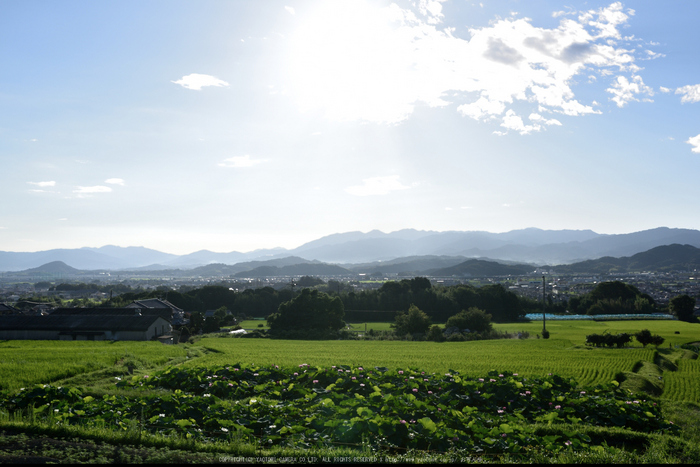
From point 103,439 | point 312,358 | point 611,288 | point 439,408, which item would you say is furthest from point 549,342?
point 611,288

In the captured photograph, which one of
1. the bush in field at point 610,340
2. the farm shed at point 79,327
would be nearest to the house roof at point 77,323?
the farm shed at point 79,327

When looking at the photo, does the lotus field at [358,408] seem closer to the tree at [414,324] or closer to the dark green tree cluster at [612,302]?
the tree at [414,324]

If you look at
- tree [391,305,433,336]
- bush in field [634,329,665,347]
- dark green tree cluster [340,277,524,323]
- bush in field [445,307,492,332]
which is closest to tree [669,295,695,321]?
dark green tree cluster [340,277,524,323]

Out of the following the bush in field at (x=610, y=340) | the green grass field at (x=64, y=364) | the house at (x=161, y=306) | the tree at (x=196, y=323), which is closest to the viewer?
the green grass field at (x=64, y=364)

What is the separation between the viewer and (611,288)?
72438 mm

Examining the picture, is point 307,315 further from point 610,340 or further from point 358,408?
point 358,408

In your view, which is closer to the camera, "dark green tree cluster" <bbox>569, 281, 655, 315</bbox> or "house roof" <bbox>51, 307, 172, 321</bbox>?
"house roof" <bbox>51, 307, 172, 321</bbox>

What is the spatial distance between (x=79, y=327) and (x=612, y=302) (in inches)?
3086

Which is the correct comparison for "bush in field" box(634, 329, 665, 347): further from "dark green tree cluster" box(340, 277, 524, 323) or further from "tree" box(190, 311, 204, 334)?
"tree" box(190, 311, 204, 334)

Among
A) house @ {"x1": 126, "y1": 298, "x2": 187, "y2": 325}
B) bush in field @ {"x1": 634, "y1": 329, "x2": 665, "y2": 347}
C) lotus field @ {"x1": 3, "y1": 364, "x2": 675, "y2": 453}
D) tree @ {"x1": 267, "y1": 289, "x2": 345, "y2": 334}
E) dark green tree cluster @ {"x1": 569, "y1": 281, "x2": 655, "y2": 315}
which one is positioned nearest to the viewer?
lotus field @ {"x1": 3, "y1": 364, "x2": 675, "y2": 453}

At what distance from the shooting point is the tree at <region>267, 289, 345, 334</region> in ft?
155

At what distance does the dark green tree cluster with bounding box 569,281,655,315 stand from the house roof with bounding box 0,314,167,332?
69.3m

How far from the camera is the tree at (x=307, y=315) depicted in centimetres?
4709

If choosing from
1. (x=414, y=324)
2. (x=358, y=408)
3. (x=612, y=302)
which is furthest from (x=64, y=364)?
(x=612, y=302)
